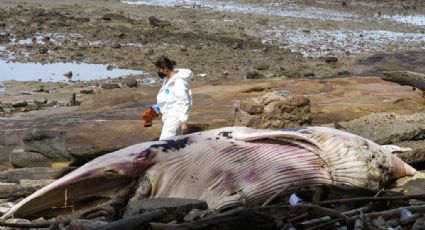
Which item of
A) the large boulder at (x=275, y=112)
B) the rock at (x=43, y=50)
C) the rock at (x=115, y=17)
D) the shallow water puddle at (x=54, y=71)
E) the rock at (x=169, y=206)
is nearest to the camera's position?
the rock at (x=169, y=206)

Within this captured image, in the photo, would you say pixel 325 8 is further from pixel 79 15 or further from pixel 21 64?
pixel 21 64

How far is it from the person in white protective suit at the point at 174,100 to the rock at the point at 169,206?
2.89m

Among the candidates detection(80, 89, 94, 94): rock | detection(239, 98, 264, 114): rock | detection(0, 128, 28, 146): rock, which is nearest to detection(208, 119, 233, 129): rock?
detection(239, 98, 264, 114): rock

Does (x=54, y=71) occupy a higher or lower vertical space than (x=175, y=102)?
lower

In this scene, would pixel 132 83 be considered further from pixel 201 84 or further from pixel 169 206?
pixel 169 206

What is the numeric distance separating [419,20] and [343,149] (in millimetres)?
30320

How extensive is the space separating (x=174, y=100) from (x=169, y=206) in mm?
3347

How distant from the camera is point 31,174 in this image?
827cm

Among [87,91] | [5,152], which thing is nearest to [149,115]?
[5,152]

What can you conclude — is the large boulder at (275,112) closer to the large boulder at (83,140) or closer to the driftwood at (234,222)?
the large boulder at (83,140)

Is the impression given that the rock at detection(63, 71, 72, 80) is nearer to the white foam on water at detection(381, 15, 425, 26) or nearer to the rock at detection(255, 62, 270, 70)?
the rock at detection(255, 62, 270, 70)

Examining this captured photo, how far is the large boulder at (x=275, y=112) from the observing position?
8.40 metres

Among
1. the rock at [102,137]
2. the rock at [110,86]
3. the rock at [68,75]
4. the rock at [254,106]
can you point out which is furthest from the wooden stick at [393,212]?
the rock at [68,75]

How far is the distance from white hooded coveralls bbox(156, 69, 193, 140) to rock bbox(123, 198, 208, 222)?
2.88m
